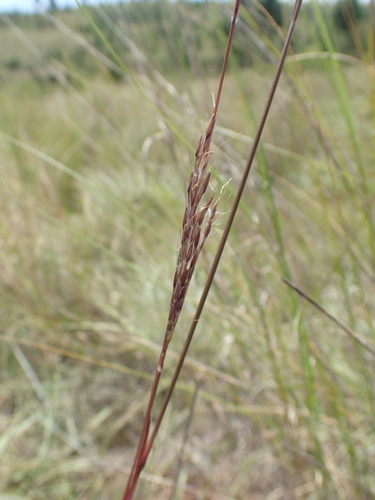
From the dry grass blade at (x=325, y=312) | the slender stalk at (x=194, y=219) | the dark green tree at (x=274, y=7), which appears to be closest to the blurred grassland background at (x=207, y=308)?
the dark green tree at (x=274, y=7)

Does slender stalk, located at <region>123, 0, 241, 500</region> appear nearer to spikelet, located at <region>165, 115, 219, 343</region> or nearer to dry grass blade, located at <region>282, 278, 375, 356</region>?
spikelet, located at <region>165, 115, 219, 343</region>

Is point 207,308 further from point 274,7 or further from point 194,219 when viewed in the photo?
point 274,7

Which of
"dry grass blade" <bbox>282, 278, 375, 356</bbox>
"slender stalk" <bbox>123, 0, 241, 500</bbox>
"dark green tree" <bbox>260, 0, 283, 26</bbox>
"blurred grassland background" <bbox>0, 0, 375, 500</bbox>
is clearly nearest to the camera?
"slender stalk" <bbox>123, 0, 241, 500</bbox>

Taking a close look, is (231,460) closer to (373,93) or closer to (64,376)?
(64,376)

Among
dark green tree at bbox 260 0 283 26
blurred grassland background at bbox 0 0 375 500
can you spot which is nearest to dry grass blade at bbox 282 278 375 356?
blurred grassland background at bbox 0 0 375 500

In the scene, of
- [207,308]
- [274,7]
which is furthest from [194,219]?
[274,7]

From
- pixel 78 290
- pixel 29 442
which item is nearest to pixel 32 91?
pixel 78 290

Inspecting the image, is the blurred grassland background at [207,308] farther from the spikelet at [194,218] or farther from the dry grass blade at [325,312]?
the spikelet at [194,218]

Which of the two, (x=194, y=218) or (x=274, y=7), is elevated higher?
(x=274, y=7)
